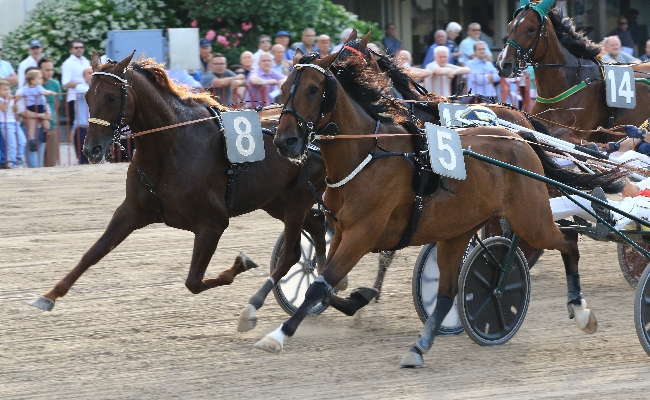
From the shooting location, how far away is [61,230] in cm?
903

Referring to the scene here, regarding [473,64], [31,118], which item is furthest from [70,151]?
[473,64]

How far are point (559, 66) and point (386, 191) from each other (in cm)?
372

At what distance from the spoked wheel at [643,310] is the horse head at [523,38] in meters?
3.13

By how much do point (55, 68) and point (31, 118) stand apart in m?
2.56

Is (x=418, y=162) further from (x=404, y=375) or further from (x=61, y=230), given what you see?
(x=61, y=230)

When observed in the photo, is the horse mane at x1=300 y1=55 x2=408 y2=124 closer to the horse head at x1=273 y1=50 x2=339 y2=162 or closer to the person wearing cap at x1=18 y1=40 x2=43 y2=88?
the horse head at x1=273 y1=50 x2=339 y2=162

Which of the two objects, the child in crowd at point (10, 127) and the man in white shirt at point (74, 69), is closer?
the child in crowd at point (10, 127)

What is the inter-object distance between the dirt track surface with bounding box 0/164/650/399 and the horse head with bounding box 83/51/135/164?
1104 mm

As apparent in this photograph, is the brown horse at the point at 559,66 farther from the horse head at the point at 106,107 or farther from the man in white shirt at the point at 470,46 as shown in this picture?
the man in white shirt at the point at 470,46

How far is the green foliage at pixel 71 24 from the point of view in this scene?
1365cm

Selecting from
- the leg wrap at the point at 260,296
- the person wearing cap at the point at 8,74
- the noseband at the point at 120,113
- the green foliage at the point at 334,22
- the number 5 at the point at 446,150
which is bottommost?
the leg wrap at the point at 260,296

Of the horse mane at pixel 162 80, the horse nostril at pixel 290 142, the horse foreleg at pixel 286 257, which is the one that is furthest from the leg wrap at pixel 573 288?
the horse mane at pixel 162 80

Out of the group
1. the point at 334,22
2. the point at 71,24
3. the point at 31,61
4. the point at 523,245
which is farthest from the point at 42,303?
the point at 334,22

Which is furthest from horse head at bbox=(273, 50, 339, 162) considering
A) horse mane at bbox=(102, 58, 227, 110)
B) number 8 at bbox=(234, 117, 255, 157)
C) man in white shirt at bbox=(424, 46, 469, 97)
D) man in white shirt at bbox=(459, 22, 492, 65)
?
man in white shirt at bbox=(459, 22, 492, 65)
